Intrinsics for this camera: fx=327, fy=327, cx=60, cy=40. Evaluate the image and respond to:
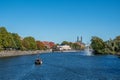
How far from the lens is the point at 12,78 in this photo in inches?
2697

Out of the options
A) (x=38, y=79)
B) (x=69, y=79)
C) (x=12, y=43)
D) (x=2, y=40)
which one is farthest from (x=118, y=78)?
(x=12, y=43)

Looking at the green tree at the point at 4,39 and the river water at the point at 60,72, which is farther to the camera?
the green tree at the point at 4,39

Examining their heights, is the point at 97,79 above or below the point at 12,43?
below

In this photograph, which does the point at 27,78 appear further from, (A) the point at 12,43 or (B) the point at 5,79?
(A) the point at 12,43

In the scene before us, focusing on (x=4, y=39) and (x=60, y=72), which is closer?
(x=60, y=72)

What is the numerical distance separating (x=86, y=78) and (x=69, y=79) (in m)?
3.76

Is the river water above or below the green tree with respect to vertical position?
below

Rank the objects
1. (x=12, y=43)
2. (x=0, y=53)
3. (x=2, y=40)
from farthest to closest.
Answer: (x=12, y=43)
(x=2, y=40)
(x=0, y=53)

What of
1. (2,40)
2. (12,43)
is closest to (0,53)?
(2,40)

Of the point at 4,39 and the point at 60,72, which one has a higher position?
the point at 4,39

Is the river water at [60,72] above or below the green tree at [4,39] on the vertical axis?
below

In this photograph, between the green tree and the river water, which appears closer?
the river water

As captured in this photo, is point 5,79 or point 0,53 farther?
point 0,53

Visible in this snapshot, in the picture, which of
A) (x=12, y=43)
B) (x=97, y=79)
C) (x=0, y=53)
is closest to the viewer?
(x=97, y=79)
